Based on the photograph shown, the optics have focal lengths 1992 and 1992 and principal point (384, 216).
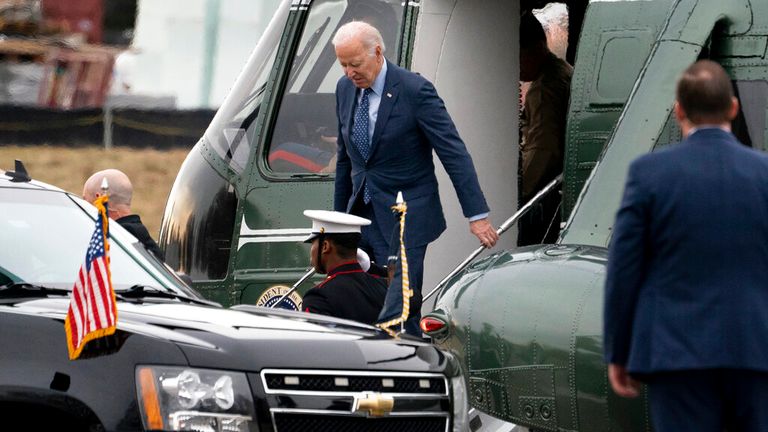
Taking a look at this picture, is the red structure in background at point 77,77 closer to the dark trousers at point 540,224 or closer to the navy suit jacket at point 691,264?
the dark trousers at point 540,224

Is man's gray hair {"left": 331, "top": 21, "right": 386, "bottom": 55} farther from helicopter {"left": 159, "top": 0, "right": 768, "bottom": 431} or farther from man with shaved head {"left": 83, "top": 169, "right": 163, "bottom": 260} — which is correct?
man with shaved head {"left": 83, "top": 169, "right": 163, "bottom": 260}

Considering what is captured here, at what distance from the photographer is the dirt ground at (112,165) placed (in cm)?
2883

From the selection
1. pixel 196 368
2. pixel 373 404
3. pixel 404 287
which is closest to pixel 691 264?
pixel 373 404

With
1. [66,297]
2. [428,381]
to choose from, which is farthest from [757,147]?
[66,297]

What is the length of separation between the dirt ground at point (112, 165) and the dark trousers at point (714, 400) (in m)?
23.0

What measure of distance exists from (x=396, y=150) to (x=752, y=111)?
5.72 feet

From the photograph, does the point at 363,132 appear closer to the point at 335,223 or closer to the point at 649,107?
the point at 335,223

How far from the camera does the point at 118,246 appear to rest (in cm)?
772

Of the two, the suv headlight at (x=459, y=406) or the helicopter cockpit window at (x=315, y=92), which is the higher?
the helicopter cockpit window at (x=315, y=92)

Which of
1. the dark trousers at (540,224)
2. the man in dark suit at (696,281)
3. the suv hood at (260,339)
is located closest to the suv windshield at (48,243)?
the suv hood at (260,339)

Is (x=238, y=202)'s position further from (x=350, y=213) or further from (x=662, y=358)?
(x=662, y=358)

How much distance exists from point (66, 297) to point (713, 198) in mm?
2340

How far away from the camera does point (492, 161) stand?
11.0m

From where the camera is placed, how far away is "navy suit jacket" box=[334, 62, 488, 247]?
A: 30.9ft
